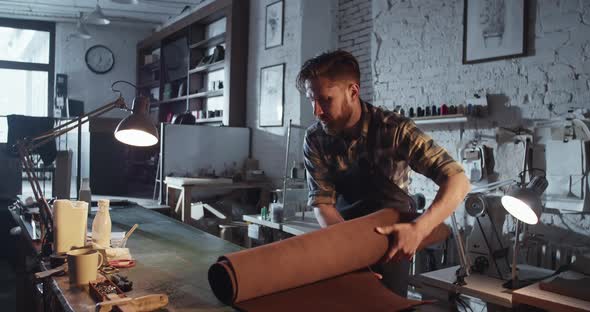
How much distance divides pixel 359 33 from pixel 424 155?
3.24 metres

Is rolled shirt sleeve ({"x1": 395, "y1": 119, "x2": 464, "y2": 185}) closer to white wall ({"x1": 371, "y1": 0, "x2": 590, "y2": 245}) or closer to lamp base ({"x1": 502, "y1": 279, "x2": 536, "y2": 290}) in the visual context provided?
lamp base ({"x1": 502, "y1": 279, "x2": 536, "y2": 290})

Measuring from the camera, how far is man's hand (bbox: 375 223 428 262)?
139 centimetres

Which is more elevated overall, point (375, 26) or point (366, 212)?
point (375, 26)

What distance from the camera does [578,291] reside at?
82.8 inches

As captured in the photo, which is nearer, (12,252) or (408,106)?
(408,106)

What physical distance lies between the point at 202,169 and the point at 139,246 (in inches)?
121

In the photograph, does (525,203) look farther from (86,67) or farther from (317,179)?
(86,67)

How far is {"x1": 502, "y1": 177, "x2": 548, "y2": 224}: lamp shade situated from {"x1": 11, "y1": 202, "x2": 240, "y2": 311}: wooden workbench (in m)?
1.31

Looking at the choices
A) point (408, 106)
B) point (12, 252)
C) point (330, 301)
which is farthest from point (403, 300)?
point (12, 252)

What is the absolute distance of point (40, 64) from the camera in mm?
8500

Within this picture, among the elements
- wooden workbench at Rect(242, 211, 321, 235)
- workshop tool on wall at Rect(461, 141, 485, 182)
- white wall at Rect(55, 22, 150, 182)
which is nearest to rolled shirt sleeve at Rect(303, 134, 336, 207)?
wooden workbench at Rect(242, 211, 321, 235)

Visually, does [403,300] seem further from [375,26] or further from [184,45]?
[184,45]

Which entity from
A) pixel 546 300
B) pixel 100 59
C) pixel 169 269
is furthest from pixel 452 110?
pixel 100 59

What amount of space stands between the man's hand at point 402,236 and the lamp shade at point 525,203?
3.39 ft
